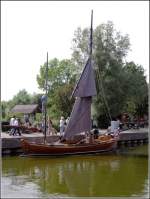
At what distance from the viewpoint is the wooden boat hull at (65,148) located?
2905cm

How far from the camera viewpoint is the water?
18.9 meters

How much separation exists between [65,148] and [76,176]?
7.30 m

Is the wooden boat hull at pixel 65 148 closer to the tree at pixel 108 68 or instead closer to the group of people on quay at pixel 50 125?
the group of people on quay at pixel 50 125

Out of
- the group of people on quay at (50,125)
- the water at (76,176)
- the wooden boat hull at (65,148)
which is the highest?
the group of people on quay at (50,125)

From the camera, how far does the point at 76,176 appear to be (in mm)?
23141

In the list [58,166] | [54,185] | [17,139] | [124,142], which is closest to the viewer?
[54,185]

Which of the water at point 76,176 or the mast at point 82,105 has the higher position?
the mast at point 82,105

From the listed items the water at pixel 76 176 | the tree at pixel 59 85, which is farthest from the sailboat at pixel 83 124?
the tree at pixel 59 85

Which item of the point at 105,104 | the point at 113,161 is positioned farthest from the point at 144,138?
the point at 113,161

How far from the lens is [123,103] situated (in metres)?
47.8

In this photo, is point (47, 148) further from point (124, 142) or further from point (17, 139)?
point (124, 142)

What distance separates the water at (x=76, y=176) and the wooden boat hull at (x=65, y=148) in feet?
1.53

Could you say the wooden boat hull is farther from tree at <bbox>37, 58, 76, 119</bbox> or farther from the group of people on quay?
tree at <bbox>37, 58, 76, 119</bbox>

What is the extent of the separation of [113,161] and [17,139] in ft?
23.3
